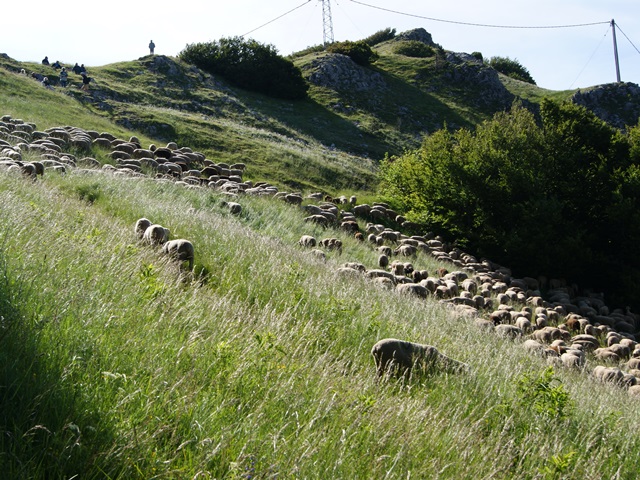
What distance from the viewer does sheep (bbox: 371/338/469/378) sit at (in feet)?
18.0

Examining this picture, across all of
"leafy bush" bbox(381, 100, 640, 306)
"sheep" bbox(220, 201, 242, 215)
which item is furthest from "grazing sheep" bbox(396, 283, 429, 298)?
"leafy bush" bbox(381, 100, 640, 306)

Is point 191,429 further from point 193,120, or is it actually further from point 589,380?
point 193,120

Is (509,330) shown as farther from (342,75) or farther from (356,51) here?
(356,51)

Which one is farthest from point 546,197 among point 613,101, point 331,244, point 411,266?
point 613,101

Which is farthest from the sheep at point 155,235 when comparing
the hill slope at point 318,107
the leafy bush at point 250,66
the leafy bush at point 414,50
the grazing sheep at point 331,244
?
the leafy bush at point 414,50

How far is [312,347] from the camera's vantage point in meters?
5.75

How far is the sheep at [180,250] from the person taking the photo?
7410 mm

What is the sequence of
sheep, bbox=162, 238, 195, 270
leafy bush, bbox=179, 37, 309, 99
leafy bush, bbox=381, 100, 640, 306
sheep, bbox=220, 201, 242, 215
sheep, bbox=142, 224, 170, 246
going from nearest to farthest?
1. sheep, bbox=162, 238, 195, 270
2. sheep, bbox=142, 224, 170, 246
3. sheep, bbox=220, 201, 242, 215
4. leafy bush, bbox=381, 100, 640, 306
5. leafy bush, bbox=179, 37, 309, 99

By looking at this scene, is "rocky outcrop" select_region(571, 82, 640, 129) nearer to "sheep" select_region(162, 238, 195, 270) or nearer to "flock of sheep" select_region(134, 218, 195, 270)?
"flock of sheep" select_region(134, 218, 195, 270)

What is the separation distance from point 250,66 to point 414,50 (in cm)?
3236

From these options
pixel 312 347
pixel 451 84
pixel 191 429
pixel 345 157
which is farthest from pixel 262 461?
pixel 451 84

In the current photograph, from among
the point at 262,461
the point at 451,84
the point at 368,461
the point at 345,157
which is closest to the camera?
the point at 262,461

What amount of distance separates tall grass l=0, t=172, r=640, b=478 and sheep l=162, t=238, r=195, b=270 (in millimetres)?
348

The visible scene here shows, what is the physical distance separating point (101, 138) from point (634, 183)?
770 inches
